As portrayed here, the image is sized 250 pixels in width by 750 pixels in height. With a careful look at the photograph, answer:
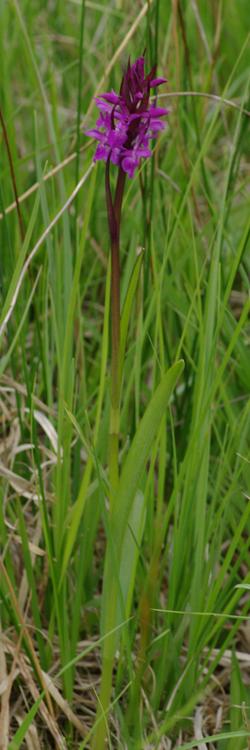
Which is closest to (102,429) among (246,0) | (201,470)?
(201,470)

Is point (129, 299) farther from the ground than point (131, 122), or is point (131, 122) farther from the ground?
point (131, 122)

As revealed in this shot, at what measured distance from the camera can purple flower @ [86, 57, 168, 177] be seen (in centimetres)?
78

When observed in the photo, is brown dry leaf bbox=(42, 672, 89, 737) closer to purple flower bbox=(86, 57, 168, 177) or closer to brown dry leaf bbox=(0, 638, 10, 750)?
brown dry leaf bbox=(0, 638, 10, 750)

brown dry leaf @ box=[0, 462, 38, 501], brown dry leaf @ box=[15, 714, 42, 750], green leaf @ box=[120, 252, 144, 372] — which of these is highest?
green leaf @ box=[120, 252, 144, 372]

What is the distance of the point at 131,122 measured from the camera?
0.79 meters

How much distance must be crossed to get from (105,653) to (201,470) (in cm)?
21

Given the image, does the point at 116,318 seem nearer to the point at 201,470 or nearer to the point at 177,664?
the point at 201,470

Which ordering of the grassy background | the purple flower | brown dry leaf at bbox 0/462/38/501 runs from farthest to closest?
brown dry leaf at bbox 0/462/38/501 < the grassy background < the purple flower

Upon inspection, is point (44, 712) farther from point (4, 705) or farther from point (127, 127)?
point (127, 127)

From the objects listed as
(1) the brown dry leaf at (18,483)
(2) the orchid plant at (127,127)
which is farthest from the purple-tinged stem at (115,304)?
(1) the brown dry leaf at (18,483)

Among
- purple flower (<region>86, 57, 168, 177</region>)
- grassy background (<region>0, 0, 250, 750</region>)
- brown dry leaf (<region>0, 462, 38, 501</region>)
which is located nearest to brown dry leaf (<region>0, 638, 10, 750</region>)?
grassy background (<region>0, 0, 250, 750</region>)

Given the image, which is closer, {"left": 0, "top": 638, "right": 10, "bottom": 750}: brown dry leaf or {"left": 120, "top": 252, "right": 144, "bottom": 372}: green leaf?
{"left": 120, "top": 252, "right": 144, "bottom": 372}: green leaf

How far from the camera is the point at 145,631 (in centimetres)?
104

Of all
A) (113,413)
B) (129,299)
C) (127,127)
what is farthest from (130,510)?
(127,127)
